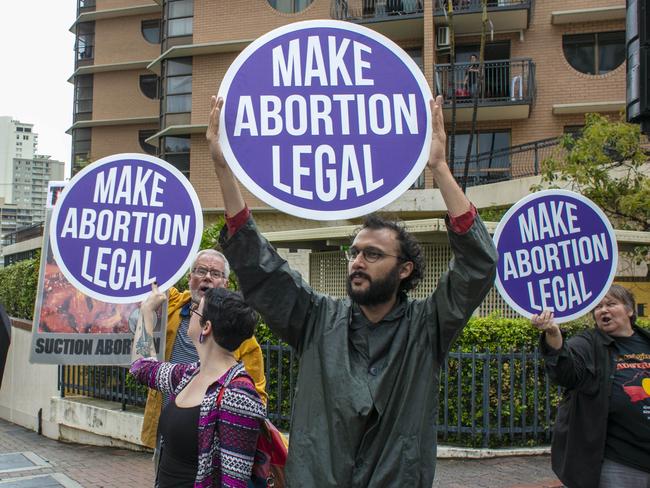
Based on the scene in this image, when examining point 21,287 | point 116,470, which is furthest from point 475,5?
point 116,470

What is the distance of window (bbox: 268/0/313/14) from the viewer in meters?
25.0

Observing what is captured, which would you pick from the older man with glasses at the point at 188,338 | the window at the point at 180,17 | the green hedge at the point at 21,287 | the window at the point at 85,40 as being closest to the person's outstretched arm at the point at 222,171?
the older man with glasses at the point at 188,338

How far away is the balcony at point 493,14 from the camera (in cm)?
2111

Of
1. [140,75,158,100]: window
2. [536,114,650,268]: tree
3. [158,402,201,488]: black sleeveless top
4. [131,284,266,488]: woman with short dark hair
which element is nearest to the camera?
[131,284,266,488]: woman with short dark hair

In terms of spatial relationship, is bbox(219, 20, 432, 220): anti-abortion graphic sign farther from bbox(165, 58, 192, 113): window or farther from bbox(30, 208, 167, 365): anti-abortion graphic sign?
bbox(165, 58, 192, 113): window

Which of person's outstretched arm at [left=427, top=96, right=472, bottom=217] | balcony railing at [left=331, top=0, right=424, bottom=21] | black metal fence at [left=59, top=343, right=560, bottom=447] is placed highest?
balcony railing at [left=331, top=0, right=424, bottom=21]

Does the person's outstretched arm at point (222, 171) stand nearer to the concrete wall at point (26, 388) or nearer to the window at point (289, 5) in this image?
the concrete wall at point (26, 388)

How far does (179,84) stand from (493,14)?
1192 centimetres

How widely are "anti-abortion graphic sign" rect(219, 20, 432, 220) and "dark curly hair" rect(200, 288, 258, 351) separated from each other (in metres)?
0.55

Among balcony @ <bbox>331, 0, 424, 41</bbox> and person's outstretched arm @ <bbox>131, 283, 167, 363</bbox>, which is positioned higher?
balcony @ <bbox>331, 0, 424, 41</bbox>

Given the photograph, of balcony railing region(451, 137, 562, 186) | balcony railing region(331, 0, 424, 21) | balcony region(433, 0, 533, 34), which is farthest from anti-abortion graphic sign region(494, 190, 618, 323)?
balcony railing region(331, 0, 424, 21)

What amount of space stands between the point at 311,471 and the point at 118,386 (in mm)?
7145

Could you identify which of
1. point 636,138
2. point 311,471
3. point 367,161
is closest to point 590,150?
point 636,138

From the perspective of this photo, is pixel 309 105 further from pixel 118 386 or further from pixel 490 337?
pixel 118 386
